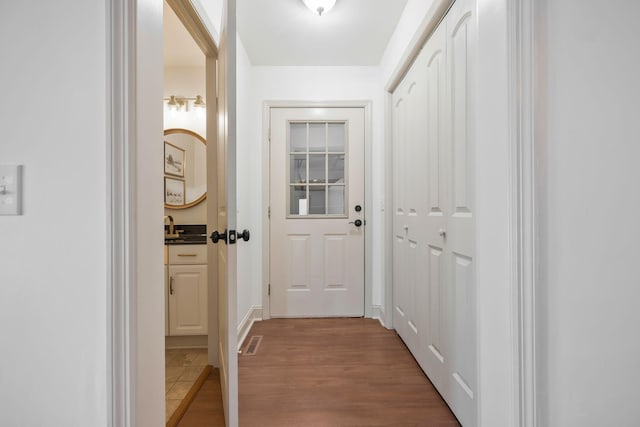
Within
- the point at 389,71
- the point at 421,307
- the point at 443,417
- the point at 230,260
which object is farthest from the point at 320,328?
the point at 389,71

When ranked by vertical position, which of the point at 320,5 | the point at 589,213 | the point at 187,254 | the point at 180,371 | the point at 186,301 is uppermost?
the point at 320,5

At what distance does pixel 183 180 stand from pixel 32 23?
6.92 feet

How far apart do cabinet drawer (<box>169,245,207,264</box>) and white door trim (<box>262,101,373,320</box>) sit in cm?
73

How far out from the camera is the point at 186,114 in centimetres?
291

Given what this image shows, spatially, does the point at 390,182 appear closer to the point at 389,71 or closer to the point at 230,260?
the point at 389,71

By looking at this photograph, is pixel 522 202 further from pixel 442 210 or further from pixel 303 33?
pixel 303 33

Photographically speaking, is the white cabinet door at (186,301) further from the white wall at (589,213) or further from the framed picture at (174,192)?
the white wall at (589,213)

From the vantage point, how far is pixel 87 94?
85 cm

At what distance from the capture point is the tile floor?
179 cm

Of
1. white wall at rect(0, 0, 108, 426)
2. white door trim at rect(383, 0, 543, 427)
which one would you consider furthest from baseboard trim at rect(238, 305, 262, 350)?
white door trim at rect(383, 0, 543, 427)

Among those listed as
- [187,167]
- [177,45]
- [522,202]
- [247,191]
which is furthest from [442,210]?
[177,45]

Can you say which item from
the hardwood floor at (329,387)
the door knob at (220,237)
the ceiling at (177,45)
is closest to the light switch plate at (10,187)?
the door knob at (220,237)

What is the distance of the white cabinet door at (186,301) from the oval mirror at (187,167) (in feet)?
2.28

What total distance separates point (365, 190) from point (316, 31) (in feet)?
4.77
